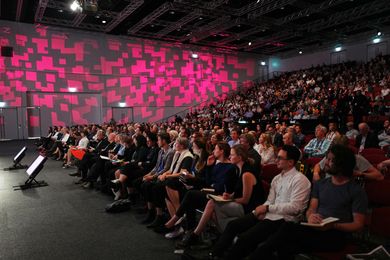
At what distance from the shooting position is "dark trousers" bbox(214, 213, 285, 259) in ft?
8.68

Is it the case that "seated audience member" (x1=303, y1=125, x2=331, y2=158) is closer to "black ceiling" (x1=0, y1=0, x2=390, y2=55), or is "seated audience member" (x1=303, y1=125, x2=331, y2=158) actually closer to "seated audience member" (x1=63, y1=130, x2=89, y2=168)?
"seated audience member" (x1=63, y1=130, x2=89, y2=168)

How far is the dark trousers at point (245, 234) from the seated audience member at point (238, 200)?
254 millimetres

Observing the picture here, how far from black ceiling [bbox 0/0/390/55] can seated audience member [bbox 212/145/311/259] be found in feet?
33.4

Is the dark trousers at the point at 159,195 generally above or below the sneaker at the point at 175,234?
above

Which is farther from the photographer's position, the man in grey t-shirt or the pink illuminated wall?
the pink illuminated wall

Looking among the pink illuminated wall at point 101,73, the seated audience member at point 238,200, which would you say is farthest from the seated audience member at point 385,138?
the pink illuminated wall at point 101,73

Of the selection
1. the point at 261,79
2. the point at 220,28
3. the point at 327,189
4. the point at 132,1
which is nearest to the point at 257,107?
the point at 220,28

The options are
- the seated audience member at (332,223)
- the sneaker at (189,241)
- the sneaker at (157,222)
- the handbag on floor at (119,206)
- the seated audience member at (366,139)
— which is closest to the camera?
the seated audience member at (332,223)

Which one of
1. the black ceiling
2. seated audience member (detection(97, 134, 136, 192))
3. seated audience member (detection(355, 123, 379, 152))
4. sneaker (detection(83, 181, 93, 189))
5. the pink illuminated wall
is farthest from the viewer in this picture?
the pink illuminated wall

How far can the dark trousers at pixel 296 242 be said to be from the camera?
246 centimetres

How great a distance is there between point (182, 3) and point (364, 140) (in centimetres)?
1015

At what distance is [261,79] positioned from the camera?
26281mm

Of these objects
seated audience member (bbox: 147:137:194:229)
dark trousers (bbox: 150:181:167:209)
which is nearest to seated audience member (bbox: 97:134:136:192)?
seated audience member (bbox: 147:137:194:229)

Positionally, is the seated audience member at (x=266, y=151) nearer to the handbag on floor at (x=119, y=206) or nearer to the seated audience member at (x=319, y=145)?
the seated audience member at (x=319, y=145)
